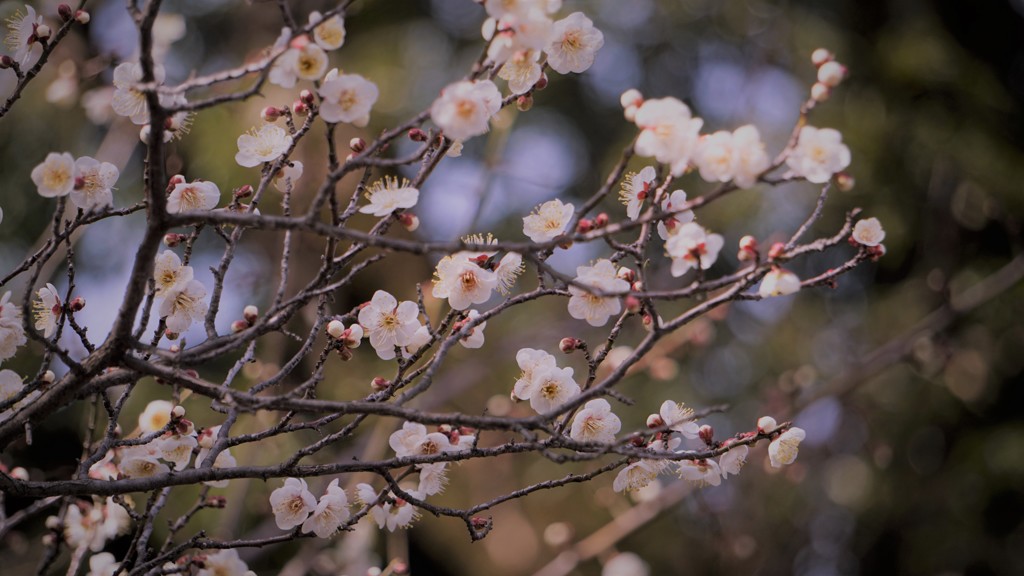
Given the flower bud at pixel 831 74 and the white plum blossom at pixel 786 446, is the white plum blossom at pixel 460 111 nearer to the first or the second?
the flower bud at pixel 831 74

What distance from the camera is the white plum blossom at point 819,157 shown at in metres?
1.00

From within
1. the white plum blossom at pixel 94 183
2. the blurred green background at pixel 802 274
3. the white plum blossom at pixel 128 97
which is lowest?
the blurred green background at pixel 802 274

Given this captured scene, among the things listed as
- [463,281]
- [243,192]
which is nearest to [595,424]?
[463,281]

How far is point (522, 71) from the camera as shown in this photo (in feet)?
3.86

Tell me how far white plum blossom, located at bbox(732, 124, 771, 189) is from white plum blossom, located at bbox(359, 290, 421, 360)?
0.52m

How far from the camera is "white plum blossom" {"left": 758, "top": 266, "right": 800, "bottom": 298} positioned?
987mm

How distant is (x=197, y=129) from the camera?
11.2 feet

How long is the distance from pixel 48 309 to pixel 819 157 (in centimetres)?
114

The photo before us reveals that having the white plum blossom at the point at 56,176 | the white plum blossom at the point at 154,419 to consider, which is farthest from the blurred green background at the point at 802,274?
the white plum blossom at the point at 56,176

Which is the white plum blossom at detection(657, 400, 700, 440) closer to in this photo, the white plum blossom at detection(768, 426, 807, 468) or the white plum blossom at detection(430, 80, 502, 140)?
the white plum blossom at detection(768, 426, 807, 468)

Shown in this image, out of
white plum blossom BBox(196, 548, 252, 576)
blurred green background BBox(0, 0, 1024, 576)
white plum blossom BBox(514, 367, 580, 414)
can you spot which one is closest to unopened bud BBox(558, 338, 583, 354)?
white plum blossom BBox(514, 367, 580, 414)

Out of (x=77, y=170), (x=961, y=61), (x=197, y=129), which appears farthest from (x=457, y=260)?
(x=961, y=61)

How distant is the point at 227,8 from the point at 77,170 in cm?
374

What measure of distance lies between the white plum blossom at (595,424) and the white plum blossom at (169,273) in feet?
2.02
